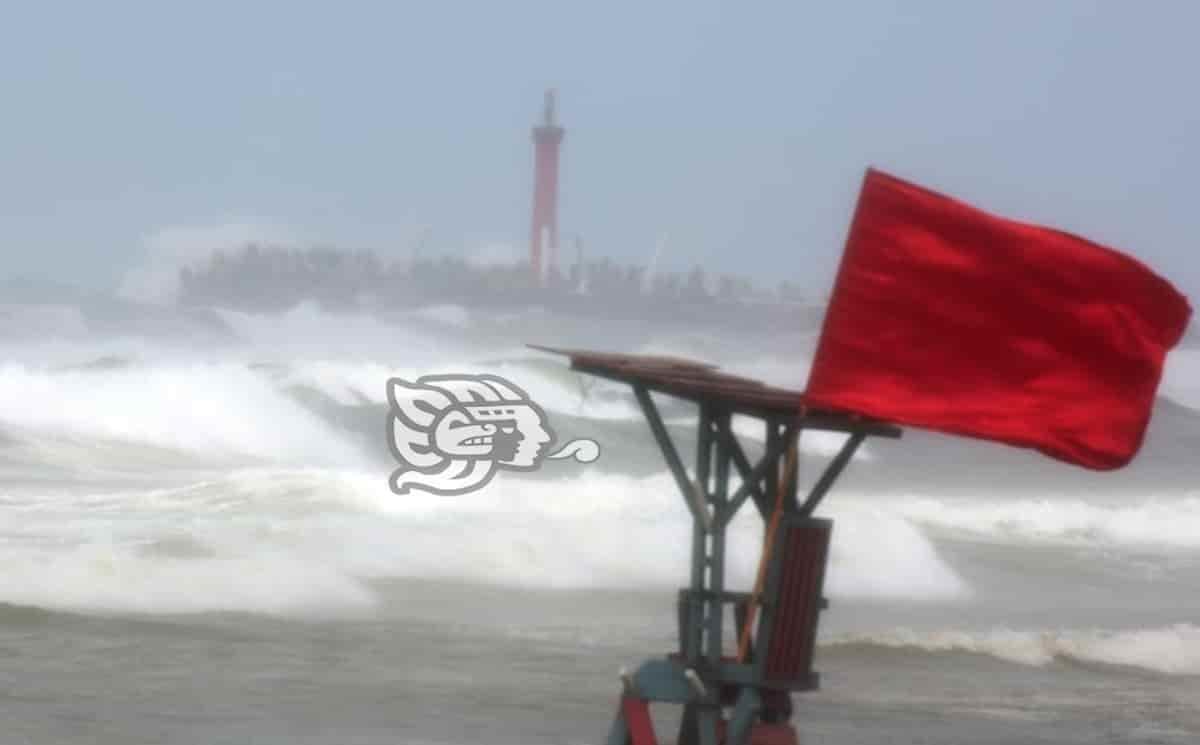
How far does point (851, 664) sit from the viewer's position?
25.1 m

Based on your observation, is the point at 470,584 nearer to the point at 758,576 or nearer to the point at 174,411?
the point at 758,576

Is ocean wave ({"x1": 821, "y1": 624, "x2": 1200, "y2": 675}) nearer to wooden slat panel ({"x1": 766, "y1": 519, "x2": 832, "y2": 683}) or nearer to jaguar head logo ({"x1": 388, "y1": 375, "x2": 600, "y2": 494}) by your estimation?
wooden slat panel ({"x1": 766, "y1": 519, "x2": 832, "y2": 683})

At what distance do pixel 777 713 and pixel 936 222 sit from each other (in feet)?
8.04

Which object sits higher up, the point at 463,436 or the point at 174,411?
the point at 174,411

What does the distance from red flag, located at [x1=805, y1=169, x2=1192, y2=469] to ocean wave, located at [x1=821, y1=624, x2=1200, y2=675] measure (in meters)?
13.1

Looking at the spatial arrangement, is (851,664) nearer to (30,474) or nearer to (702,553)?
(702,553)

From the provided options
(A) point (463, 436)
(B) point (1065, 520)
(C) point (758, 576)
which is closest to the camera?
(C) point (758, 576)

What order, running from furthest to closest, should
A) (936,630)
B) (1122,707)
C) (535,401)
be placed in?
(535,401)
(936,630)
(1122,707)

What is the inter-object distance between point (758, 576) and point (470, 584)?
60.3 ft

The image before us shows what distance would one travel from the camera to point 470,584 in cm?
3195

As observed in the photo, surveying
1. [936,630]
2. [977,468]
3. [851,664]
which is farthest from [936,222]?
[977,468]

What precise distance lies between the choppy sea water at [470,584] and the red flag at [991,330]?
7.04 meters

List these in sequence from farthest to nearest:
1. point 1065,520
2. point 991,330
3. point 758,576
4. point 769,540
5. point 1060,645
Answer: point 1065,520
point 1060,645
point 758,576
point 769,540
point 991,330

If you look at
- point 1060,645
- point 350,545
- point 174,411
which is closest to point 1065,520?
point 350,545
